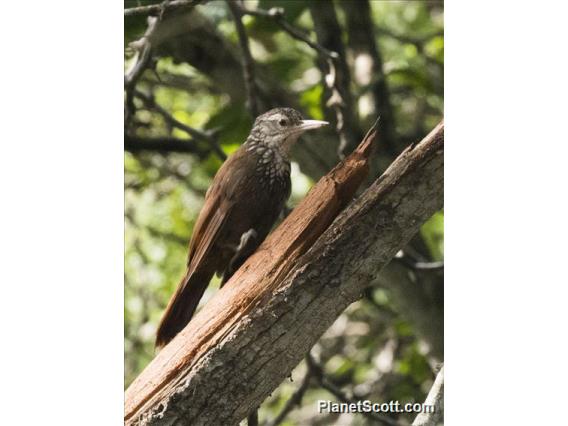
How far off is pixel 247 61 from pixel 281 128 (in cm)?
56

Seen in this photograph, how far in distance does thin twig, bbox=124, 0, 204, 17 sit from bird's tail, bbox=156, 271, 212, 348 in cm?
108

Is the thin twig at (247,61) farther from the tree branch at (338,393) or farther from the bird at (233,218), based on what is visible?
the tree branch at (338,393)

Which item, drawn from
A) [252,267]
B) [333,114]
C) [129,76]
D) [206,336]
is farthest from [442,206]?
[129,76]

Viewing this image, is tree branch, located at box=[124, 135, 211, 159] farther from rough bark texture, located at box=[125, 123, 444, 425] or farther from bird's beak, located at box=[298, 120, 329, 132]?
rough bark texture, located at box=[125, 123, 444, 425]

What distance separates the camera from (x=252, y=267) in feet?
9.64

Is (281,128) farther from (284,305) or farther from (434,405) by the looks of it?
(434,405)

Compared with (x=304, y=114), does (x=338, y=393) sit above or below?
below

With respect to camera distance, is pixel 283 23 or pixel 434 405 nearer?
pixel 434 405

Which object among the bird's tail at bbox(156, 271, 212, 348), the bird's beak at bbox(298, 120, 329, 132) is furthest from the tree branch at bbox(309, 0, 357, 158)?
the bird's tail at bbox(156, 271, 212, 348)

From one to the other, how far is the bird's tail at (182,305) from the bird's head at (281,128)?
1.99 feet

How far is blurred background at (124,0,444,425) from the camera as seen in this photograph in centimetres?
357

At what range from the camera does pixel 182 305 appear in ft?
10.8

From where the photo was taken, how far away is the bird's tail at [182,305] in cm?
324

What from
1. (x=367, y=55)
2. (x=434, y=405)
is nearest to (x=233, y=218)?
(x=434, y=405)
